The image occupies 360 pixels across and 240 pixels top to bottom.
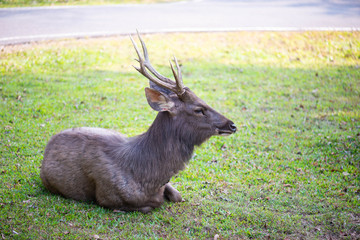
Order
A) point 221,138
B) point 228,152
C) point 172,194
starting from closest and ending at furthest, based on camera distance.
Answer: point 172,194
point 228,152
point 221,138

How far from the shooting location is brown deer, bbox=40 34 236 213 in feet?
17.2

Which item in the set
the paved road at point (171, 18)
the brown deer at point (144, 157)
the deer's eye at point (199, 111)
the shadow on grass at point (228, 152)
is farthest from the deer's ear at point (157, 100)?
the paved road at point (171, 18)

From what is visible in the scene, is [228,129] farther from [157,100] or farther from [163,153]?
[157,100]

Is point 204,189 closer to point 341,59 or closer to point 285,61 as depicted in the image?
point 285,61

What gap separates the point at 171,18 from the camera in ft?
50.6

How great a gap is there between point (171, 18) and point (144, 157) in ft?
36.2

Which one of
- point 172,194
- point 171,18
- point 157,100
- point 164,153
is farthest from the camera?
point 171,18

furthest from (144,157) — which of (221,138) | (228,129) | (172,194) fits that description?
(221,138)

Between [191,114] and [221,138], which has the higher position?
[191,114]

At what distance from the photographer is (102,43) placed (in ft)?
41.5

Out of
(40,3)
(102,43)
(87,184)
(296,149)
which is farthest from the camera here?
(40,3)

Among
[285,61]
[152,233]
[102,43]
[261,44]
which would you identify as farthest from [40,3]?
[152,233]

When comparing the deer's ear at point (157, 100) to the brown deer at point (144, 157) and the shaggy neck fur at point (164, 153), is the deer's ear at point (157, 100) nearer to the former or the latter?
the brown deer at point (144, 157)

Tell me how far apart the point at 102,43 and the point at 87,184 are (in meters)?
8.09
